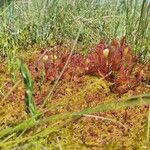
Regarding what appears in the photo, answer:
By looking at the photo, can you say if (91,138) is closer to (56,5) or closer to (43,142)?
(43,142)

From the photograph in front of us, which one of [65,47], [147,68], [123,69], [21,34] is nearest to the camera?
[123,69]

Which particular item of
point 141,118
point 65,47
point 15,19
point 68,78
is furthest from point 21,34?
point 141,118

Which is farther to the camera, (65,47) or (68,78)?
(65,47)

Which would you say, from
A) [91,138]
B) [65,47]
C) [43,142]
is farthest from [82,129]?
[65,47]

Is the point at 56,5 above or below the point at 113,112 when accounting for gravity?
above

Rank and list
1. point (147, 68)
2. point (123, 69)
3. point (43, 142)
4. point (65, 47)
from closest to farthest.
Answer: point (43, 142) → point (123, 69) → point (147, 68) → point (65, 47)

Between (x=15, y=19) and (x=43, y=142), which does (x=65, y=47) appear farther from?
(x=43, y=142)
